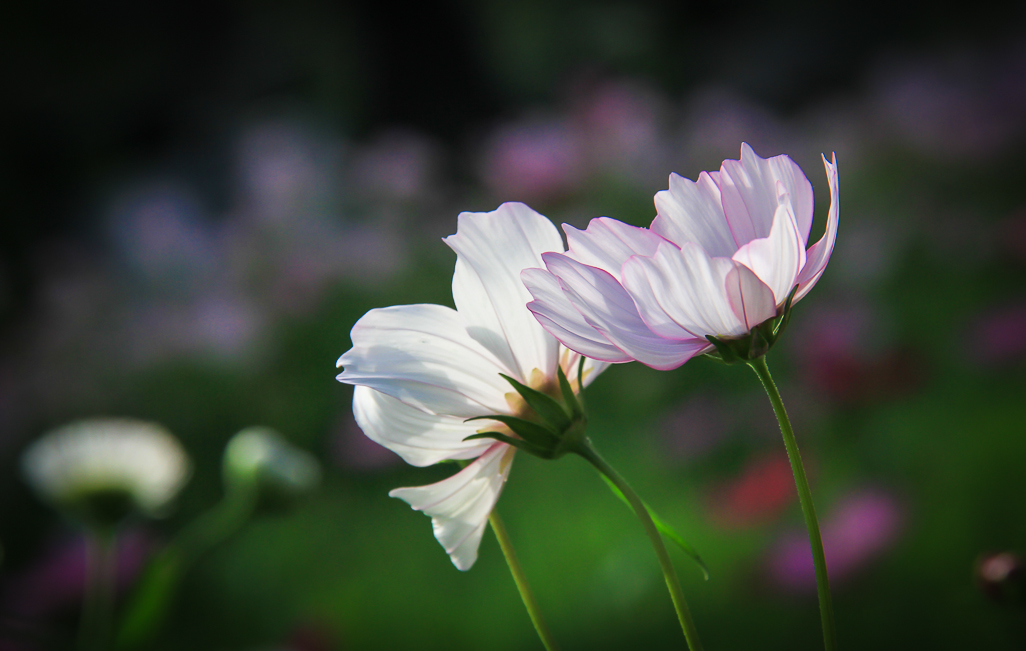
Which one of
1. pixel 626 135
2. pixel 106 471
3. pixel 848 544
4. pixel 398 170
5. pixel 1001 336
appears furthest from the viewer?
pixel 398 170

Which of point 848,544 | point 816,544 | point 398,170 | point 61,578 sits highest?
point 398,170

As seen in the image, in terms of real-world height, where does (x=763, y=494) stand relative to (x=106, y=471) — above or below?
below

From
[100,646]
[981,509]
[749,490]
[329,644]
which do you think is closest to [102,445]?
[100,646]

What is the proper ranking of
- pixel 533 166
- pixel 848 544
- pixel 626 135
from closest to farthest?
pixel 848 544
pixel 533 166
pixel 626 135

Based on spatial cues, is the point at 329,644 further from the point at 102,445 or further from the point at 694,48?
the point at 694,48

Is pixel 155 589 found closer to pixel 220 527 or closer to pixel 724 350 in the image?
pixel 220 527

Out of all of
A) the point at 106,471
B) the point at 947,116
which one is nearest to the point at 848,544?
the point at 106,471

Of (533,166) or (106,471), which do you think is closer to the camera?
Answer: (106,471)
